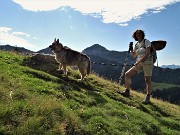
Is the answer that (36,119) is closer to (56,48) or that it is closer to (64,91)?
(64,91)

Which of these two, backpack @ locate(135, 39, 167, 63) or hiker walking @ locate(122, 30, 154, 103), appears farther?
backpack @ locate(135, 39, 167, 63)

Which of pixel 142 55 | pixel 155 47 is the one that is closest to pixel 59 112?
pixel 142 55

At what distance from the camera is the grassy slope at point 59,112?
10.8 m

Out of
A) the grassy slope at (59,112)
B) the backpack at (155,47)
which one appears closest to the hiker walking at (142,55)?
the backpack at (155,47)

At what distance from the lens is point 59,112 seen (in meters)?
12.0

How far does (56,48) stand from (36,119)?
11422 millimetres

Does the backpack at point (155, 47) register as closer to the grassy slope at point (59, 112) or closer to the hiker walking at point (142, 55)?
the hiker walking at point (142, 55)

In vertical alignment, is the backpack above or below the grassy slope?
above

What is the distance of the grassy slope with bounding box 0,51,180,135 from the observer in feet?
35.3

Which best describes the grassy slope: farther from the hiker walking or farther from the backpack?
the backpack

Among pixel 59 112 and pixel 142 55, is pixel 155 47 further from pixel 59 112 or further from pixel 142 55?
pixel 59 112

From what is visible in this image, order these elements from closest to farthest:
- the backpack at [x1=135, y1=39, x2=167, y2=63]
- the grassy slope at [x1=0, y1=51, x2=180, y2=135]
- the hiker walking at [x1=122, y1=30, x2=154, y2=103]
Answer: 1. the grassy slope at [x1=0, y1=51, x2=180, y2=135]
2. the hiker walking at [x1=122, y1=30, x2=154, y2=103]
3. the backpack at [x1=135, y1=39, x2=167, y2=63]

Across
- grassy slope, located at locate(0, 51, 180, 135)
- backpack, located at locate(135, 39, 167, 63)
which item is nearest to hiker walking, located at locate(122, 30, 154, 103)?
backpack, located at locate(135, 39, 167, 63)

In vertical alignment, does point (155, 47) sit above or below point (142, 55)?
above
